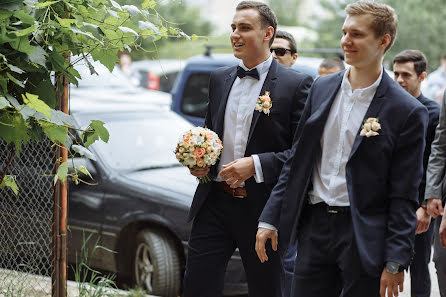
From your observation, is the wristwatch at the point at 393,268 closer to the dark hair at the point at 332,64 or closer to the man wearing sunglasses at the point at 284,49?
the man wearing sunglasses at the point at 284,49

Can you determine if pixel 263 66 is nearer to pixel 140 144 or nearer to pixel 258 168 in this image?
pixel 258 168

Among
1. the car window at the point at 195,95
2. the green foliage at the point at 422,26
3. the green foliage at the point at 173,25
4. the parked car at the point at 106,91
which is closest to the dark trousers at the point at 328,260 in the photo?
the green foliage at the point at 173,25

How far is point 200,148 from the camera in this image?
4.45 meters

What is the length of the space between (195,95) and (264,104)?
26.5ft

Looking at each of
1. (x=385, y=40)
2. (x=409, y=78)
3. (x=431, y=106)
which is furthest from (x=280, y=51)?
(x=385, y=40)

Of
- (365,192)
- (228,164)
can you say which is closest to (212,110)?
(228,164)

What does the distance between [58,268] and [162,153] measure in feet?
9.53

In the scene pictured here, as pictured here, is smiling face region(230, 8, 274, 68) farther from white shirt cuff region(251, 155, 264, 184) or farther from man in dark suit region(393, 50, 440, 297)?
man in dark suit region(393, 50, 440, 297)

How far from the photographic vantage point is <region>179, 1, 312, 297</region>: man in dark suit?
459cm

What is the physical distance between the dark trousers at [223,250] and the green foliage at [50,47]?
0.79m

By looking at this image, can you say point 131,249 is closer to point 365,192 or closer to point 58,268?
point 58,268

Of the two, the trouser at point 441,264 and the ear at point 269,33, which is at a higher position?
the ear at point 269,33

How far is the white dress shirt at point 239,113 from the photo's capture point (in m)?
4.65

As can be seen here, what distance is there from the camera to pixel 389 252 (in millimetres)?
3658
